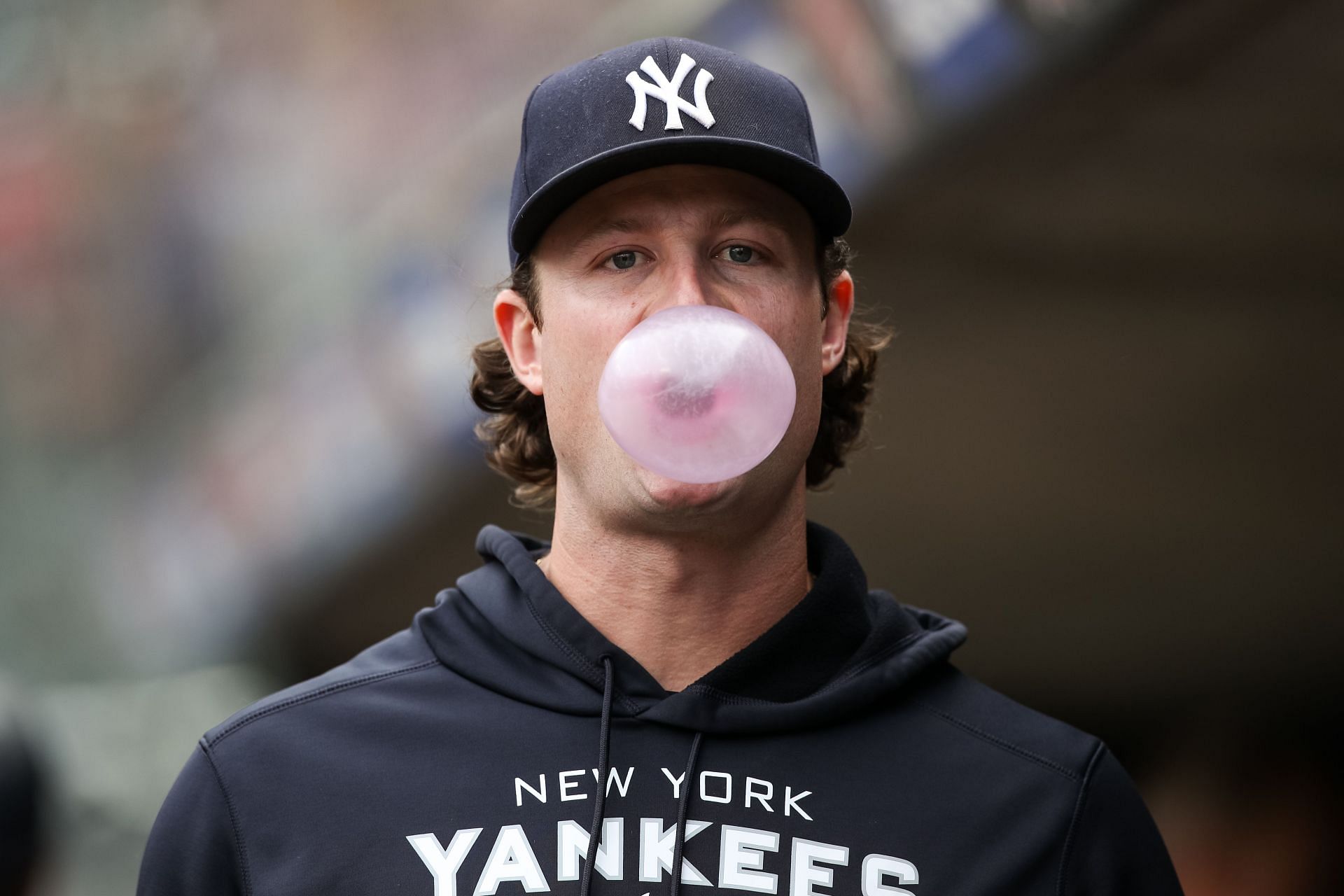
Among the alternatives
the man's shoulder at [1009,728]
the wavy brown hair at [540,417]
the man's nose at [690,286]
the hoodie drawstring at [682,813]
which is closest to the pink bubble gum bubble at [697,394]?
the man's nose at [690,286]

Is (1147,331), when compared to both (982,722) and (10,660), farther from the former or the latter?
(10,660)

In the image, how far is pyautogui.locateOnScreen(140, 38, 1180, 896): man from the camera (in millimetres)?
1664

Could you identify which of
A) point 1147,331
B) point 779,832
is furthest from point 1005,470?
point 779,832

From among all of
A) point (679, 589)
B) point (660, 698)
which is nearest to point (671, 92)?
point (679, 589)

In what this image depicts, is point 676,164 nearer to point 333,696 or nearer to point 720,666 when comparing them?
point 720,666

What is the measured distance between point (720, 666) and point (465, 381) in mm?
1508

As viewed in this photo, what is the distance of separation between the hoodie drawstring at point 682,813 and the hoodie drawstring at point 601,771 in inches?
3.3

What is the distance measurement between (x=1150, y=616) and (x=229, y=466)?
1914 mm

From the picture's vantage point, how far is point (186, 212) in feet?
10.3

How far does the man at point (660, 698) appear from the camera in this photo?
1.66m

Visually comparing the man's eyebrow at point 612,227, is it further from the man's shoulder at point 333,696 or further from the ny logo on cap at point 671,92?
the man's shoulder at point 333,696

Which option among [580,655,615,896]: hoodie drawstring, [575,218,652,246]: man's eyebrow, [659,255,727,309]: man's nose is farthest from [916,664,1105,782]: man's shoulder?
[575,218,652,246]: man's eyebrow

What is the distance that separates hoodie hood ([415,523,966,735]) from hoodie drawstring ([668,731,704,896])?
3 cm

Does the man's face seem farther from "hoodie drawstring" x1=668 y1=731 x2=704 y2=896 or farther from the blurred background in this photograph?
the blurred background
